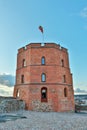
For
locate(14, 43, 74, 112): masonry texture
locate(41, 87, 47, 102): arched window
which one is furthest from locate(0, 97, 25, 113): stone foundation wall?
locate(41, 87, 47, 102): arched window

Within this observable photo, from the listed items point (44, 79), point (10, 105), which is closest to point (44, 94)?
point (44, 79)

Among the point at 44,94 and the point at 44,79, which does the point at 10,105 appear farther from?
the point at 44,79

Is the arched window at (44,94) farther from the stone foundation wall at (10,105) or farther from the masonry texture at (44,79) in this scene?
the stone foundation wall at (10,105)

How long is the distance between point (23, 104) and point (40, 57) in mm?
7587

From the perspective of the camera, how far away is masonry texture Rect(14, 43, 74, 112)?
23.0m

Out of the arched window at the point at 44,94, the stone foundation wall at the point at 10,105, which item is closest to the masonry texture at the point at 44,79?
the arched window at the point at 44,94

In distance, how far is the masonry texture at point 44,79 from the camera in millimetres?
23016

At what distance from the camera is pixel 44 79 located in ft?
Answer: 78.8

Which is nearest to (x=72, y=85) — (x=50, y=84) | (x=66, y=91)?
(x=66, y=91)

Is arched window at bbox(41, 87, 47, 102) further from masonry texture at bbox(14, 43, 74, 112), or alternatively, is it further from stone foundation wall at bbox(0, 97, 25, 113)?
stone foundation wall at bbox(0, 97, 25, 113)

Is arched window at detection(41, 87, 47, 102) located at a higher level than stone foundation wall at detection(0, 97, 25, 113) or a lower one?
higher

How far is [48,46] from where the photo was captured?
25016mm

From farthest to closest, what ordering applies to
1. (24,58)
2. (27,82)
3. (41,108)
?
1. (24,58)
2. (27,82)
3. (41,108)

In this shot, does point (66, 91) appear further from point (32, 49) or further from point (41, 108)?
point (32, 49)
